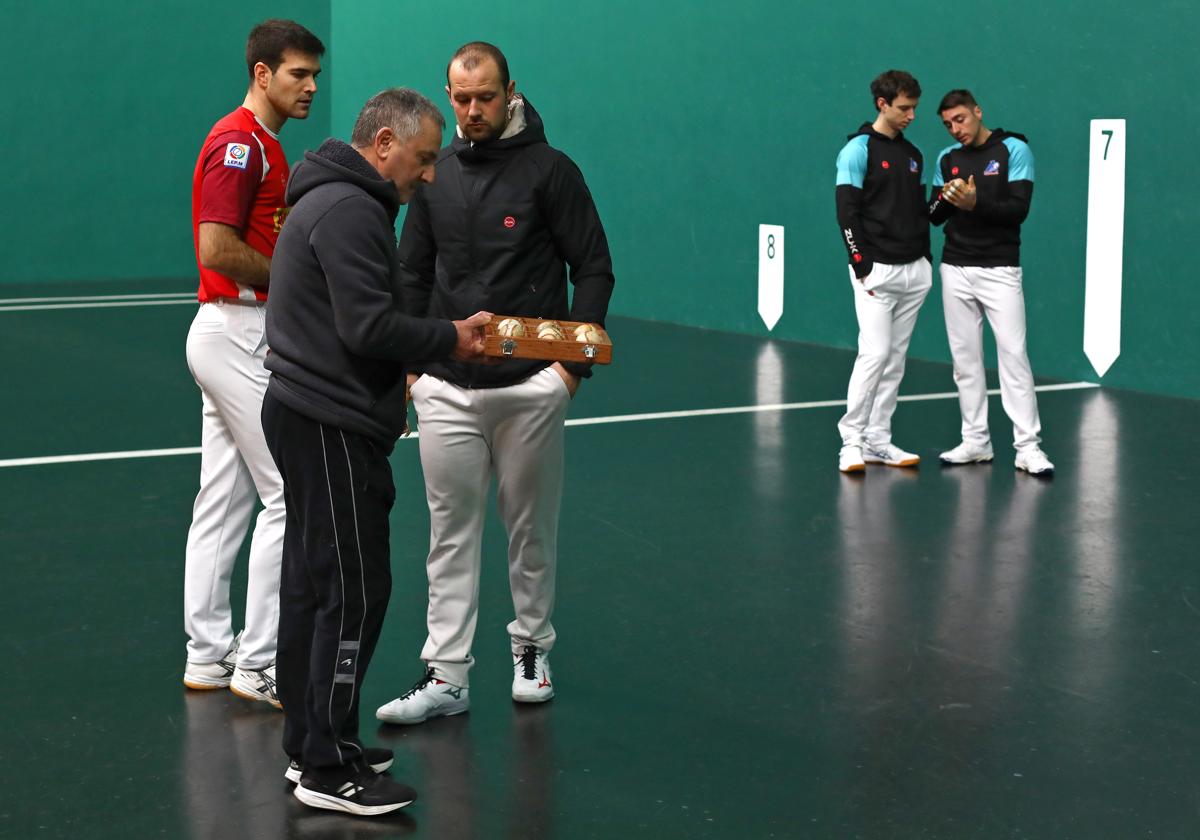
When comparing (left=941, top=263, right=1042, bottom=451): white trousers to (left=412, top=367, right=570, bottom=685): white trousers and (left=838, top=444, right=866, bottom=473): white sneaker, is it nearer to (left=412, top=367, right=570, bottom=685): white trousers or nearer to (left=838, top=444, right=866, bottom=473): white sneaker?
(left=838, top=444, right=866, bottom=473): white sneaker

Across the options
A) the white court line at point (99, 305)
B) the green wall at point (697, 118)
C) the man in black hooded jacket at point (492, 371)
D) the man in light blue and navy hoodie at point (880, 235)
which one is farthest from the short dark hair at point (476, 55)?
the white court line at point (99, 305)

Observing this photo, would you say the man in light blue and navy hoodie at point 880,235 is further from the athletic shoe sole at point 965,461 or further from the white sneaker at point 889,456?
the athletic shoe sole at point 965,461

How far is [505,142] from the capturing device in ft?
13.6

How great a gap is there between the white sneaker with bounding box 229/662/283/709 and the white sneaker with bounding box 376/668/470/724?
0.35 metres

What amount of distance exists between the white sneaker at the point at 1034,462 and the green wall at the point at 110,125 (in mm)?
11212

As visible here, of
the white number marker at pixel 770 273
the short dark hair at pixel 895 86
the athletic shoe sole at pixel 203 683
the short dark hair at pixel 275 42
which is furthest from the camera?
the white number marker at pixel 770 273

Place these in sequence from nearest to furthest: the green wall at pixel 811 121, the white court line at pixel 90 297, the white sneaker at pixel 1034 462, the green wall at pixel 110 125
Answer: the white sneaker at pixel 1034 462 → the green wall at pixel 811 121 → the white court line at pixel 90 297 → the green wall at pixel 110 125

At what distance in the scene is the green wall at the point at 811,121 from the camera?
9195 millimetres

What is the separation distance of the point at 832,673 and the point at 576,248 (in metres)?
1.46

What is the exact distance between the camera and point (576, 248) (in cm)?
421

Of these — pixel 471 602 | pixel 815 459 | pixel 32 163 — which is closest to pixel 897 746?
pixel 471 602

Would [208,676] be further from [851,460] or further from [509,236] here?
[851,460]

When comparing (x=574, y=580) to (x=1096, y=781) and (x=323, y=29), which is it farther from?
(x=323, y=29)

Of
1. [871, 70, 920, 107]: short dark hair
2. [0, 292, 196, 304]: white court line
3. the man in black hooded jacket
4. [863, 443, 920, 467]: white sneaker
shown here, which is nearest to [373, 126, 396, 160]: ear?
the man in black hooded jacket
